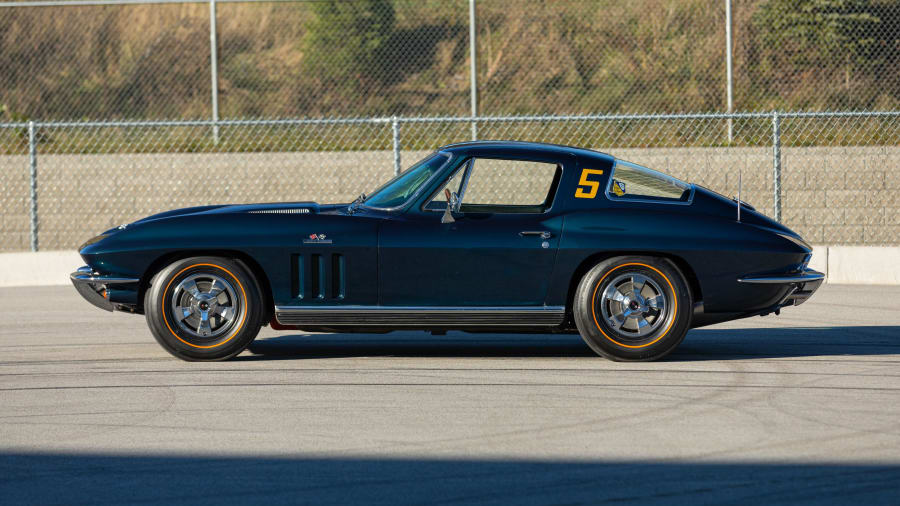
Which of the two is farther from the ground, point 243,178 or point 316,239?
point 243,178

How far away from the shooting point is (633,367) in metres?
7.48

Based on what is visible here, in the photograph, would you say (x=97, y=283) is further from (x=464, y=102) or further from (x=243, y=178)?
(x=464, y=102)

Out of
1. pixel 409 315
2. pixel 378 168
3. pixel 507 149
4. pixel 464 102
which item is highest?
pixel 464 102

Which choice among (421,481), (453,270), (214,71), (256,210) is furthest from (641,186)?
(214,71)

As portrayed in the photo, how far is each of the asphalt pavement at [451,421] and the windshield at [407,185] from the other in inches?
41.0

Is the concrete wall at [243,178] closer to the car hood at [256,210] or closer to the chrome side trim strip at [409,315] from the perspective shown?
the car hood at [256,210]

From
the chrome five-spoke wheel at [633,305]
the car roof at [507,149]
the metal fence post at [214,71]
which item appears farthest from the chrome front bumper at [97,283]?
the metal fence post at [214,71]

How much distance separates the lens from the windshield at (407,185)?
7.70 metres

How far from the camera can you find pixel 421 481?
190 inches

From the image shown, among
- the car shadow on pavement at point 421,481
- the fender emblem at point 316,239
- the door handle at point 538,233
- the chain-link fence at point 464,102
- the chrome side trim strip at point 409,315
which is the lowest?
the car shadow on pavement at point 421,481

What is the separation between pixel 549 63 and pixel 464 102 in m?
1.60

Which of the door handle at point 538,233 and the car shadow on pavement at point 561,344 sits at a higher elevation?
the door handle at point 538,233

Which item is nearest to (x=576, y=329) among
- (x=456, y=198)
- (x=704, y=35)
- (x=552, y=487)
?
(x=456, y=198)

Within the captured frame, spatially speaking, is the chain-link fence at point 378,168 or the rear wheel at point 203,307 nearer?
the rear wheel at point 203,307
